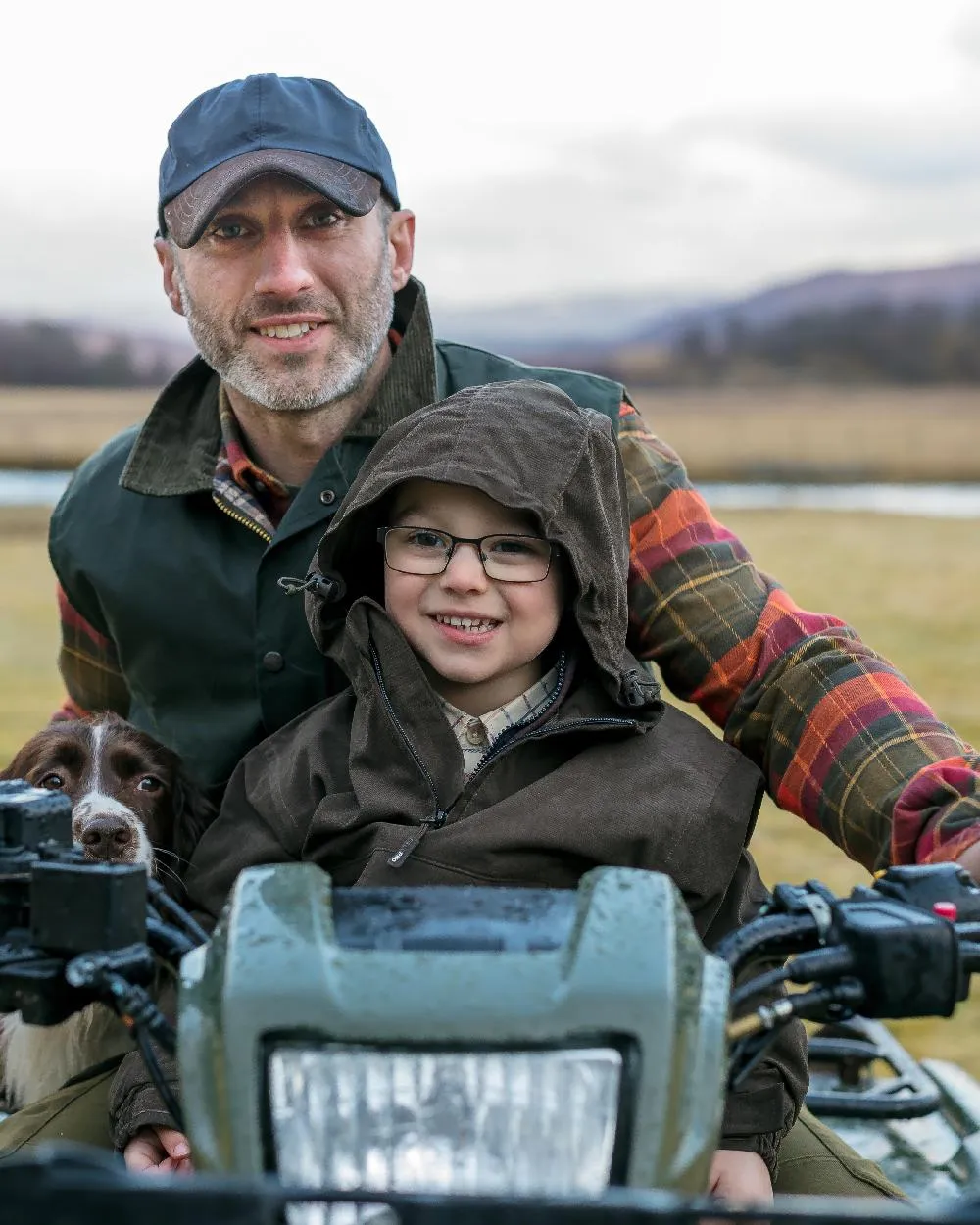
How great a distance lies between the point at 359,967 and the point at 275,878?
8.1 inches

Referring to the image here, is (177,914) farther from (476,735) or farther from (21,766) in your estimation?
(21,766)

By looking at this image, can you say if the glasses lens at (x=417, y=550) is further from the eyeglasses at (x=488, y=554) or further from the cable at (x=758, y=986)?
the cable at (x=758, y=986)

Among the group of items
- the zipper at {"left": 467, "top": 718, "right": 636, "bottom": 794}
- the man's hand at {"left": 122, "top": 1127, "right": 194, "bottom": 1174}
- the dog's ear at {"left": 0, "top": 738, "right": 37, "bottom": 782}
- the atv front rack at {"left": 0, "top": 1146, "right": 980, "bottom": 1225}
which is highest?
the atv front rack at {"left": 0, "top": 1146, "right": 980, "bottom": 1225}

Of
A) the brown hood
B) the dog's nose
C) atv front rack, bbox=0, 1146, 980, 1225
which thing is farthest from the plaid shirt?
atv front rack, bbox=0, 1146, 980, 1225

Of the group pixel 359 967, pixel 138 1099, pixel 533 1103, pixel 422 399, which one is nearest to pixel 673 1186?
pixel 533 1103

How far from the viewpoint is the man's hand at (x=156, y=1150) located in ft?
7.04

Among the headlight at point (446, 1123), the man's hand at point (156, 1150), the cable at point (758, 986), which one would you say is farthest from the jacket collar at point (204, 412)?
the headlight at point (446, 1123)

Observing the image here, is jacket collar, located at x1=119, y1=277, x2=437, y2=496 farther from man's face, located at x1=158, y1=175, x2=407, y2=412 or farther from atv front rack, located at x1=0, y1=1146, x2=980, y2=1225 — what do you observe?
atv front rack, located at x1=0, y1=1146, x2=980, y2=1225

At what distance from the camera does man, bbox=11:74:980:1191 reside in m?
2.91

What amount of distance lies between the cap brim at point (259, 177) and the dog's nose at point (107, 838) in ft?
3.81

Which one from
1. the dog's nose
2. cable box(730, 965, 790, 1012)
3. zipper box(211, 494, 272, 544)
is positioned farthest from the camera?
zipper box(211, 494, 272, 544)

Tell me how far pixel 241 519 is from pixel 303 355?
35 centimetres

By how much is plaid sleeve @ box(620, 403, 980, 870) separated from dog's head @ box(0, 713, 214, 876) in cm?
95

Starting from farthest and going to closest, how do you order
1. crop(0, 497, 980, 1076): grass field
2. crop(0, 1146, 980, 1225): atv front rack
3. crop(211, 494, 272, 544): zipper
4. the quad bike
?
crop(0, 497, 980, 1076): grass field, crop(211, 494, 272, 544): zipper, the quad bike, crop(0, 1146, 980, 1225): atv front rack
